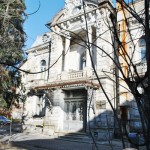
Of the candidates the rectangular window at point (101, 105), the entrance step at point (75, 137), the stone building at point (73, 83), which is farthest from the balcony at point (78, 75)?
the entrance step at point (75, 137)

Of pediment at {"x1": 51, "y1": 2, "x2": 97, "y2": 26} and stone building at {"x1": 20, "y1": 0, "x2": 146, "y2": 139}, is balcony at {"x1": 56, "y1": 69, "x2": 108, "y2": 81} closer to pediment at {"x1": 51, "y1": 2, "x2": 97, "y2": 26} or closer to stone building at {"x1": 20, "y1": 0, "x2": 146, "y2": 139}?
stone building at {"x1": 20, "y1": 0, "x2": 146, "y2": 139}

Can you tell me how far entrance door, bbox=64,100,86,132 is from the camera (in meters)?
16.5

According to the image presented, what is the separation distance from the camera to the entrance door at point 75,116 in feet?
54.2

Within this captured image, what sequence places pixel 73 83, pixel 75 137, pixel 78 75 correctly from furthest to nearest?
pixel 78 75, pixel 73 83, pixel 75 137

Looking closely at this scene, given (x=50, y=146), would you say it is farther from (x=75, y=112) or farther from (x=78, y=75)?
(x=78, y=75)

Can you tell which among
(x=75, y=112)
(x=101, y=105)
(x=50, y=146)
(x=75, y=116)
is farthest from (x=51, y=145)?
(x=75, y=112)

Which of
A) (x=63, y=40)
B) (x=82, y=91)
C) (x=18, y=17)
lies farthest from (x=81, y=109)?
(x=18, y=17)

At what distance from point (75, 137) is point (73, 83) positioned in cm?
348

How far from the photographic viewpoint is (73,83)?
15922 mm

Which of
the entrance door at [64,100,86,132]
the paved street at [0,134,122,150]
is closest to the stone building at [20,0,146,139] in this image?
the entrance door at [64,100,86,132]

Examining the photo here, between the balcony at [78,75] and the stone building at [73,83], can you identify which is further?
the balcony at [78,75]

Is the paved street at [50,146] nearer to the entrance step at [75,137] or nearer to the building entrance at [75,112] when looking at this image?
the entrance step at [75,137]

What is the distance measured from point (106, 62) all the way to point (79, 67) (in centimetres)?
383

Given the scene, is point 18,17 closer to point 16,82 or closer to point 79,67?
point 16,82
